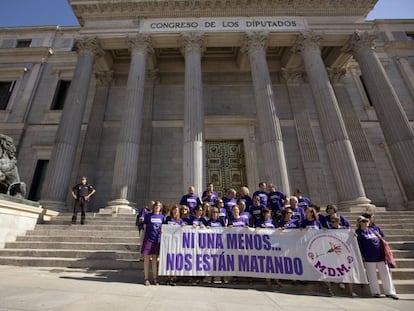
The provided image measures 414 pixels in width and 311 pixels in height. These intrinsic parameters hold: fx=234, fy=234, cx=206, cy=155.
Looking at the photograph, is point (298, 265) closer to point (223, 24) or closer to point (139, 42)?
point (223, 24)

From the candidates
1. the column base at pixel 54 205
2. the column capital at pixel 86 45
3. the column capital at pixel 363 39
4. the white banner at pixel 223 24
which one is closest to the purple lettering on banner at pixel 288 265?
the column base at pixel 54 205

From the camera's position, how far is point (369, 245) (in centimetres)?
483

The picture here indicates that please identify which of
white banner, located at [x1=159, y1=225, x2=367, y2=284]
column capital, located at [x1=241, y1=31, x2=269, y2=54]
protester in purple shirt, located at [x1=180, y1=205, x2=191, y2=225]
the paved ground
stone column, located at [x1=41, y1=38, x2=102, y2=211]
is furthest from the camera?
column capital, located at [x1=241, y1=31, x2=269, y2=54]

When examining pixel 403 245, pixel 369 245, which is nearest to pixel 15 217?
pixel 369 245

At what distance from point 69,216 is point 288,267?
8611 millimetres

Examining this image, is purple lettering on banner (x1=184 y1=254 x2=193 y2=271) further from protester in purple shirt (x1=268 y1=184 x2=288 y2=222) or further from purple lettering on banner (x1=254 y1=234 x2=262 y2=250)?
protester in purple shirt (x1=268 y1=184 x2=288 y2=222)

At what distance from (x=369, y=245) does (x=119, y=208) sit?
883cm

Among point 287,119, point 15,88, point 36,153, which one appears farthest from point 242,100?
point 15,88

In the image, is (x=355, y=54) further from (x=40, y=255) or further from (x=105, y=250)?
(x=40, y=255)

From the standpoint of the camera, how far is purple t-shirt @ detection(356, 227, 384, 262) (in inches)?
187

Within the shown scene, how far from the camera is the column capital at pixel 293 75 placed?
16406mm

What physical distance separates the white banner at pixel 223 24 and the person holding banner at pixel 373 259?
1219 centimetres

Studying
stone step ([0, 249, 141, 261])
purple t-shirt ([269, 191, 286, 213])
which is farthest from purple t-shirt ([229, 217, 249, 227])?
stone step ([0, 249, 141, 261])

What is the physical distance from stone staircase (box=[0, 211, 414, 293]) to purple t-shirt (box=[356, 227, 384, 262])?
95 cm
